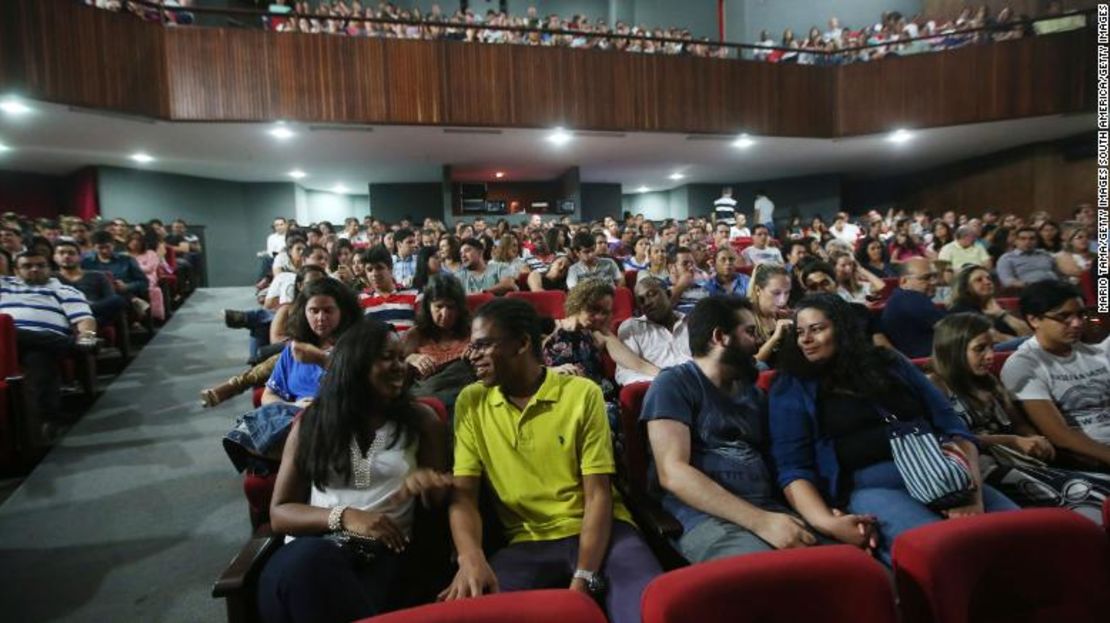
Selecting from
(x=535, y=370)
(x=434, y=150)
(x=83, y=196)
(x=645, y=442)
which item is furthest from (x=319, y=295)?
(x=83, y=196)

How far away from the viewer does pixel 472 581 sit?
4.04 ft

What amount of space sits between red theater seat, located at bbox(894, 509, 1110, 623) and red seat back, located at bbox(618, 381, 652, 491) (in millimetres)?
799

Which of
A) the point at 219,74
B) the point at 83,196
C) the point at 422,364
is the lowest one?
the point at 422,364

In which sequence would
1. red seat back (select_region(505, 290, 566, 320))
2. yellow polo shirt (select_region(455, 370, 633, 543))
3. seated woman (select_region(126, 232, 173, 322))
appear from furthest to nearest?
seated woman (select_region(126, 232, 173, 322)), red seat back (select_region(505, 290, 566, 320)), yellow polo shirt (select_region(455, 370, 633, 543))

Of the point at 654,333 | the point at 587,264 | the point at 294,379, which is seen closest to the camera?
the point at 294,379

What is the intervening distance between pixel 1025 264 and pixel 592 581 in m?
5.04

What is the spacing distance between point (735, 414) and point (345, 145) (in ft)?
23.4

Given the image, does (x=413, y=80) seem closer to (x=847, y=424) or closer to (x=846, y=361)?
(x=846, y=361)

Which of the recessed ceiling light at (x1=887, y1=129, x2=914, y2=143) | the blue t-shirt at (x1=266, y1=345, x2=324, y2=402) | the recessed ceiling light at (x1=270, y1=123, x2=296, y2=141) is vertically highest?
the recessed ceiling light at (x1=887, y1=129, x2=914, y2=143)

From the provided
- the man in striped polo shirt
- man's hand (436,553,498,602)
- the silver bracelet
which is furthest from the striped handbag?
the man in striped polo shirt

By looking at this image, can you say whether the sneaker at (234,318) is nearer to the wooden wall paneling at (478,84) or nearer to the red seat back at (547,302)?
the red seat back at (547,302)

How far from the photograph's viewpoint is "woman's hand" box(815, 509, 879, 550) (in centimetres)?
134

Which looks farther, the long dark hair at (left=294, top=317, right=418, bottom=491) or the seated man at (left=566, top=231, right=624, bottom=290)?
the seated man at (left=566, top=231, right=624, bottom=290)

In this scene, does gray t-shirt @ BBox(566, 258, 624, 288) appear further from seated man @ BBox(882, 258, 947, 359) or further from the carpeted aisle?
the carpeted aisle
